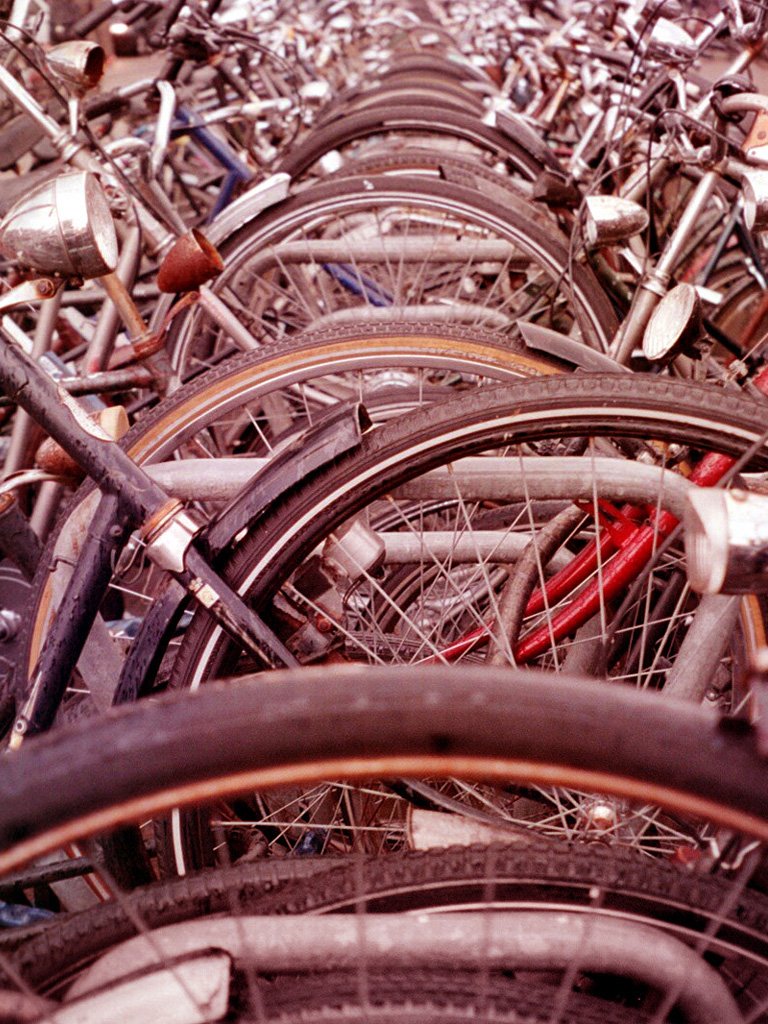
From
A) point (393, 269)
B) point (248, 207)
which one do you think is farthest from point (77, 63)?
point (393, 269)

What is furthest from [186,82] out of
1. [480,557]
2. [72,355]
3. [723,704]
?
[723,704]

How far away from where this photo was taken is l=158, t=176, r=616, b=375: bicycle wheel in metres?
2.37

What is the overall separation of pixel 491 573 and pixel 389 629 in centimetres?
27

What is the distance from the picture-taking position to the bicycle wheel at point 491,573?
125 cm

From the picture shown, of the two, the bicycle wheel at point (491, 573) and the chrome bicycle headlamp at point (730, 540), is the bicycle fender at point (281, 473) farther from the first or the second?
the chrome bicycle headlamp at point (730, 540)

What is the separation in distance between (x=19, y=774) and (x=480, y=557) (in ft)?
3.56

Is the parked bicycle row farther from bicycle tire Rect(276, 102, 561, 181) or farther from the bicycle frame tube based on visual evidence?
bicycle tire Rect(276, 102, 561, 181)

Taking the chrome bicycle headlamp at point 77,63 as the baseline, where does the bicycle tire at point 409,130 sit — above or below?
below

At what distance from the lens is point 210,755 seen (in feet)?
2.30

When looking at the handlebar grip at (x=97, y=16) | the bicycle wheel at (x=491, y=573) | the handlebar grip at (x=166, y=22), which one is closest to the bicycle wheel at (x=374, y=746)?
the bicycle wheel at (x=491, y=573)

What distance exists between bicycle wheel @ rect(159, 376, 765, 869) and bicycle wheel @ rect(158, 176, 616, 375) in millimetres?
773

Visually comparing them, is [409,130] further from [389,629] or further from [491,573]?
[389,629]

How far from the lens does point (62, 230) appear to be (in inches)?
52.6

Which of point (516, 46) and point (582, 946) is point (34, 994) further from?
point (516, 46)
